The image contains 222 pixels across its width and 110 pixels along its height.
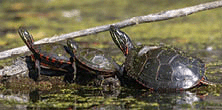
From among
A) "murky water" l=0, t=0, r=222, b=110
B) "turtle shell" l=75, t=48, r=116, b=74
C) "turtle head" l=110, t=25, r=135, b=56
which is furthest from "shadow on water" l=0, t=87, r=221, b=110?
"turtle head" l=110, t=25, r=135, b=56

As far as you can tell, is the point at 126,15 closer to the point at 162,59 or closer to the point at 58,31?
the point at 58,31

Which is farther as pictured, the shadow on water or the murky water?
the murky water

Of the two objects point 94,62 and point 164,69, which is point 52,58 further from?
point 164,69

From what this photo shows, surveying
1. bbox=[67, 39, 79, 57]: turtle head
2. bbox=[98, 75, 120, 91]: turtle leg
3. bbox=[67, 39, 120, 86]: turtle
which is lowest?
bbox=[98, 75, 120, 91]: turtle leg

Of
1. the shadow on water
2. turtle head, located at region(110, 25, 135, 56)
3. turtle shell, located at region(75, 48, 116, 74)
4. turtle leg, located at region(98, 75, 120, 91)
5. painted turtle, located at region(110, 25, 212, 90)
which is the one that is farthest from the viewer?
turtle head, located at region(110, 25, 135, 56)

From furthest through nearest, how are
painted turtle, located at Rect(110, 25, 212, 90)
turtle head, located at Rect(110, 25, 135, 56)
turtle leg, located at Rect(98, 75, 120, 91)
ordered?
turtle head, located at Rect(110, 25, 135, 56) < turtle leg, located at Rect(98, 75, 120, 91) < painted turtle, located at Rect(110, 25, 212, 90)

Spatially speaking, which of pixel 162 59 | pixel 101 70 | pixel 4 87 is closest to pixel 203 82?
pixel 162 59

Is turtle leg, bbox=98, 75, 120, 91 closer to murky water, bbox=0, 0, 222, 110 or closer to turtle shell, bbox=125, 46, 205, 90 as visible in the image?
murky water, bbox=0, 0, 222, 110
